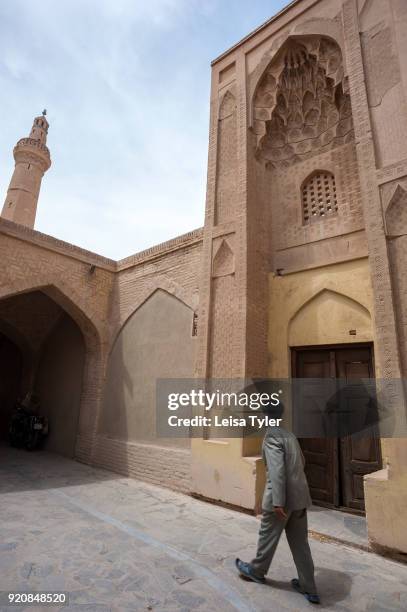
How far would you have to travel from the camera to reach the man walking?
2675 millimetres

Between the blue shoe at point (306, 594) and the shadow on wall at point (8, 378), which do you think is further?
the shadow on wall at point (8, 378)

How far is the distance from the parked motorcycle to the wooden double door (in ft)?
23.7

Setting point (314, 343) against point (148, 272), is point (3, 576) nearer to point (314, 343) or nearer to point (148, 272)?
point (314, 343)

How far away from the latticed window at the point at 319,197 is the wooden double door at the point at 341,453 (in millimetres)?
2431

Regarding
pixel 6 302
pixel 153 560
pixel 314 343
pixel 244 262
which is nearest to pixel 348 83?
pixel 244 262

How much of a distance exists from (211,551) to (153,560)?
0.59 m

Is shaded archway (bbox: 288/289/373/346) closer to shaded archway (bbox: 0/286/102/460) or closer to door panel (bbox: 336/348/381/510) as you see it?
door panel (bbox: 336/348/381/510)

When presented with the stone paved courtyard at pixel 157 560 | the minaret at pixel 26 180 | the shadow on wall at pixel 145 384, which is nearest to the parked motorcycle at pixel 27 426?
the shadow on wall at pixel 145 384

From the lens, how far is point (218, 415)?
18.1 ft

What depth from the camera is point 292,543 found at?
107 inches

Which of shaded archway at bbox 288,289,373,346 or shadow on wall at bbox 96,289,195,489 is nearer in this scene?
shaded archway at bbox 288,289,373,346

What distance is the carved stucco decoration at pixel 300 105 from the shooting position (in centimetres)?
640

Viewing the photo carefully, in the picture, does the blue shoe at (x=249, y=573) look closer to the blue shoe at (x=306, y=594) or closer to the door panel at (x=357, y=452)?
the blue shoe at (x=306, y=594)

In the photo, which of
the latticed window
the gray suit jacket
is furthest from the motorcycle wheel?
the latticed window
